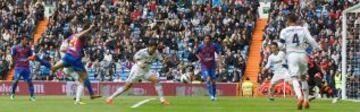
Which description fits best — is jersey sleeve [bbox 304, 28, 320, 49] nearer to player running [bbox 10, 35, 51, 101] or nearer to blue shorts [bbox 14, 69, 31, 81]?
player running [bbox 10, 35, 51, 101]

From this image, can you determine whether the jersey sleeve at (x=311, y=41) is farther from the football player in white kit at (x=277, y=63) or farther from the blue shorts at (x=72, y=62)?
the football player in white kit at (x=277, y=63)

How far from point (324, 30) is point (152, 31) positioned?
9370mm

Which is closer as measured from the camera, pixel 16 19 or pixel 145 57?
pixel 145 57

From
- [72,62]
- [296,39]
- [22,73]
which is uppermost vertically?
[296,39]

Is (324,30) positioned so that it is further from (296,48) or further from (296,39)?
(296,39)

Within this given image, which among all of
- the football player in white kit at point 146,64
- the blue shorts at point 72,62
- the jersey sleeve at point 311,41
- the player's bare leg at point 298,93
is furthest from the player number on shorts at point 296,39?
the blue shorts at point 72,62

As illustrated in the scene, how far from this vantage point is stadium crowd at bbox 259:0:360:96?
1560 inches

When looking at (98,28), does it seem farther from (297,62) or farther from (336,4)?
(297,62)

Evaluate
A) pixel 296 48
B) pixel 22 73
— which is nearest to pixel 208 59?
pixel 22 73

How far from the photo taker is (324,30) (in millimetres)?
48250

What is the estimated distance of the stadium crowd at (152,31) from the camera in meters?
48.8

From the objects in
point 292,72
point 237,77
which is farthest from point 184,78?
point 292,72

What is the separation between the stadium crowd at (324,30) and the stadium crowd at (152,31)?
1.58 m

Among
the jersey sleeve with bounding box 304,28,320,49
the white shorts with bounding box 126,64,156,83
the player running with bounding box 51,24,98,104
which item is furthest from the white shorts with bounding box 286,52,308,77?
the player running with bounding box 51,24,98,104
